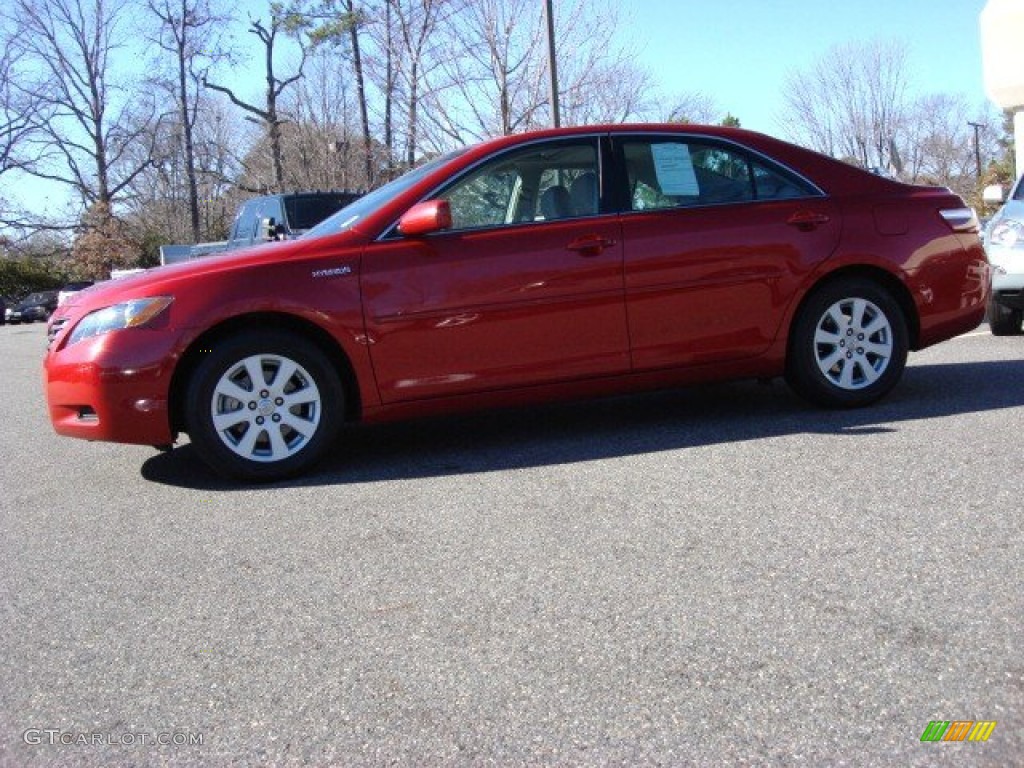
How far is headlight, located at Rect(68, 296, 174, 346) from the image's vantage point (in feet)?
16.0

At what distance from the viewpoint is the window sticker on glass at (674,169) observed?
5.60 m

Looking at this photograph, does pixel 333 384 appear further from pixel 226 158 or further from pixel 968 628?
pixel 226 158

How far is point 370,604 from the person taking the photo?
10.9ft

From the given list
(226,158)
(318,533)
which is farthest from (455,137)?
(226,158)

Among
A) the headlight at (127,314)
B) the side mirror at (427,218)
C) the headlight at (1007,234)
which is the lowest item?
the headlight at (127,314)

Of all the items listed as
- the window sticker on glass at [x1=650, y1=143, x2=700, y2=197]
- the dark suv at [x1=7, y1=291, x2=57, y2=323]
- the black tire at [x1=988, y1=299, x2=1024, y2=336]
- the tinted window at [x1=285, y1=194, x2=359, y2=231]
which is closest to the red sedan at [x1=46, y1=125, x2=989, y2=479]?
the window sticker on glass at [x1=650, y1=143, x2=700, y2=197]

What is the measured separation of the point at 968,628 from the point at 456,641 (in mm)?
1411

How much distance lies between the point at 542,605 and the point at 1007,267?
6.61 metres

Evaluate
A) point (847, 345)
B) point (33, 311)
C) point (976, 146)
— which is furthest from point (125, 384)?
point (976, 146)

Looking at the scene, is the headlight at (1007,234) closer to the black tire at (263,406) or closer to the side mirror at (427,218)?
the side mirror at (427,218)

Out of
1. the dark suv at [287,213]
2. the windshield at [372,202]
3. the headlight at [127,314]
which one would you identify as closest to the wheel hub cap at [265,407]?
the headlight at [127,314]

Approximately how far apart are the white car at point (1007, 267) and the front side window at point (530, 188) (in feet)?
14.3

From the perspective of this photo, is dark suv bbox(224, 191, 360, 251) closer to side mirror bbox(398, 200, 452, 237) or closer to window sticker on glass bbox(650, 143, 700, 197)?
window sticker on glass bbox(650, 143, 700, 197)

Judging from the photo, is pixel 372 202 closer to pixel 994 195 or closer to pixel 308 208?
pixel 994 195
